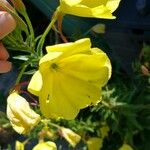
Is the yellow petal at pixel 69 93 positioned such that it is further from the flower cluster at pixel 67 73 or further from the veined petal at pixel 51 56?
the veined petal at pixel 51 56

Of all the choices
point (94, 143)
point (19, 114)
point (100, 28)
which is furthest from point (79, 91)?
point (94, 143)

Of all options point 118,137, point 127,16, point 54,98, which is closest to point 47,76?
point 54,98

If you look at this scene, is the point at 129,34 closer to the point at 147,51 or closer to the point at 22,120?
the point at 147,51

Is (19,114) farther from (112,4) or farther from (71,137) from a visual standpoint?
(71,137)

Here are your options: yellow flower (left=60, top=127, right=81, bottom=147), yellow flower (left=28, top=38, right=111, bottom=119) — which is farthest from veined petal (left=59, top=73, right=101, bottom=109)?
yellow flower (left=60, top=127, right=81, bottom=147)

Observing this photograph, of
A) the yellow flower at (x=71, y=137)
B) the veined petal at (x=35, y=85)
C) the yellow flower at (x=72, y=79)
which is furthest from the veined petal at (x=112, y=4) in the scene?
the yellow flower at (x=71, y=137)

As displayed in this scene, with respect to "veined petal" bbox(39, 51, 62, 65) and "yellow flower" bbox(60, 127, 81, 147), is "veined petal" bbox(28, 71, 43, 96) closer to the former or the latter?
"veined petal" bbox(39, 51, 62, 65)
